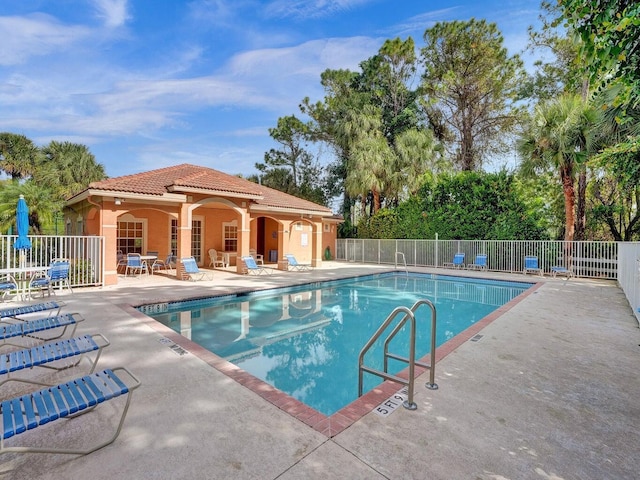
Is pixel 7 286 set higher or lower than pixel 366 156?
lower

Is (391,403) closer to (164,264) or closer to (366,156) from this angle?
(164,264)

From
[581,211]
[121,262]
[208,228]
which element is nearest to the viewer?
[121,262]

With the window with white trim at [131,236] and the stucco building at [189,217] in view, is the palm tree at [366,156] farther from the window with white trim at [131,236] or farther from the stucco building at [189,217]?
the window with white trim at [131,236]

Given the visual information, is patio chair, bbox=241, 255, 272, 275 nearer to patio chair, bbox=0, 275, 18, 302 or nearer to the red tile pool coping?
patio chair, bbox=0, 275, 18, 302

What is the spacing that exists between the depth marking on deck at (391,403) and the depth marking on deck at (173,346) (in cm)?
344

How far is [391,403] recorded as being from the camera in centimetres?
373

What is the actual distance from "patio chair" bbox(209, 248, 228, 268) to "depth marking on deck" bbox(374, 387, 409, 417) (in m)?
16.5

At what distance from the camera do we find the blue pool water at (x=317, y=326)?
5.66m

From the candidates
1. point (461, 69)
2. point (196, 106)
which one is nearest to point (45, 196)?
point (196, 106)

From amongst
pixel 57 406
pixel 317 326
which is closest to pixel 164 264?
→ pixel 317 326

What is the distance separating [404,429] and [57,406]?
311 cm

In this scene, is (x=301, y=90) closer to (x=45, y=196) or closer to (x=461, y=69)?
(x=461, y=69)

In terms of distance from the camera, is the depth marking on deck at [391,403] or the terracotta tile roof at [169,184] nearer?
the depth marking on deck at [391,403]

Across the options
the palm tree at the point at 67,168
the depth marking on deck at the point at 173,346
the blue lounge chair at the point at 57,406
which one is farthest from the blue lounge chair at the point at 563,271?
the palm tree at the point at 67,168
